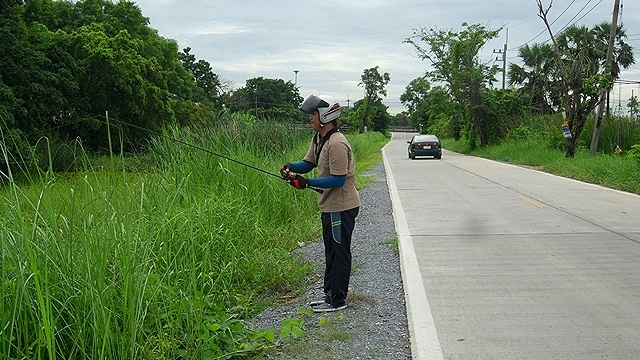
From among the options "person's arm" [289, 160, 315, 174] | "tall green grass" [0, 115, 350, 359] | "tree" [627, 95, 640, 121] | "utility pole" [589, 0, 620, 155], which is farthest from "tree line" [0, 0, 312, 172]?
"tree" [627, 95, 640, 121]

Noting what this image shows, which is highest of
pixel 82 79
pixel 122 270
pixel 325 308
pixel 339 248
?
pixel 82 79

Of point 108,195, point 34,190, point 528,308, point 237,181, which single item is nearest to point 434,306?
point 528,308

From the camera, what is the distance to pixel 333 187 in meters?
5.50

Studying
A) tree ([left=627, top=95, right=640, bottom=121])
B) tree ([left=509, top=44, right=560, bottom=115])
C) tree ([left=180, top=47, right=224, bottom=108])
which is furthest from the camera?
tree ([left=180, top=47, right=224, bottom=108])

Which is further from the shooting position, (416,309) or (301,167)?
(301,167)

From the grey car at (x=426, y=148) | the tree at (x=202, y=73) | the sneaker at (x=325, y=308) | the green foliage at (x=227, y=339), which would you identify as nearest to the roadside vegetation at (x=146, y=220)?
the green foliage at (x=227, y=339)

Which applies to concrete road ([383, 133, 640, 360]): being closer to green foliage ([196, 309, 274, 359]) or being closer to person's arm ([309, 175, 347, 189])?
green foliage ([196, 309, 274, 359])

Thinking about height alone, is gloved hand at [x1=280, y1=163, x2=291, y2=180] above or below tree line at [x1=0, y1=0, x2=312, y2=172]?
below

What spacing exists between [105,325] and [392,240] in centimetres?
565

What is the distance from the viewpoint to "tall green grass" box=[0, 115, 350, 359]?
12.1 ft

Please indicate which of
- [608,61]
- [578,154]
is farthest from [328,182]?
[578,154]

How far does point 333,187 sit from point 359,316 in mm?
1097

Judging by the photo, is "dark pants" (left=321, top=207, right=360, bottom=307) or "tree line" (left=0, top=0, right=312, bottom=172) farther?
"tree line" (left=0, top=0, right=312, bottom=172)

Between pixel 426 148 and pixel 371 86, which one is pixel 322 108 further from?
pixel 371 86
